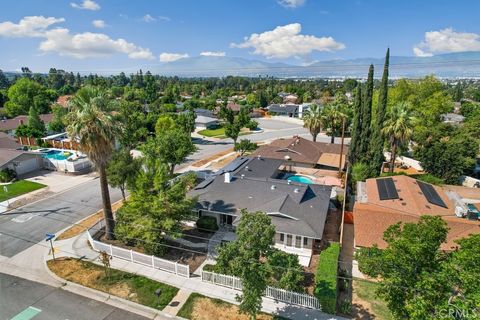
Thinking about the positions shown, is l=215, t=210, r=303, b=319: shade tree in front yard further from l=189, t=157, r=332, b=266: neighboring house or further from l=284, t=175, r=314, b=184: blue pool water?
l=284, t=175, r=314, b=184: blue pool water

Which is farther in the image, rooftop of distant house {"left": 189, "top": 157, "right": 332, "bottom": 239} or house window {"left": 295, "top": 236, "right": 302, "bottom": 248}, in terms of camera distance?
rooftop of distant house {"left": 189, "top": 157, "right": 332, "bottom": 239}

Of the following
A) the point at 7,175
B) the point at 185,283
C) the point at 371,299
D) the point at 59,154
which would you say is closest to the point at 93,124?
the point at 185,283

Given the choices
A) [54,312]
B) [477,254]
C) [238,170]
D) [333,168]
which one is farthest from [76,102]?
[333,168]

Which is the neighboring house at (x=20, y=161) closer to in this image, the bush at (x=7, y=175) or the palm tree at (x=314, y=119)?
the bush at (x=7, y=175)

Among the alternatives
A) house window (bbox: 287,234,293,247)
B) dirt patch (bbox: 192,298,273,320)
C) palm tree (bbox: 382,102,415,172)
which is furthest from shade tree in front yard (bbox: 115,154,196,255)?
palm tree (bbox: 382,102,415,172)

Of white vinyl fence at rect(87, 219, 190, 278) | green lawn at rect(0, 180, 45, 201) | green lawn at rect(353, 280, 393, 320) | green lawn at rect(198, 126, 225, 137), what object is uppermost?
green lawn at rect(198, 126, 225, 137)

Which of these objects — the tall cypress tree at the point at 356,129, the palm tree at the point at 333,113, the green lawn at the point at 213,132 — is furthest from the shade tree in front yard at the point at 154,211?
the green lawn at the point at 213,132
